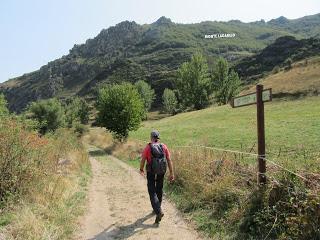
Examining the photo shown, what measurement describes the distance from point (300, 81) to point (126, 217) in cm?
5823

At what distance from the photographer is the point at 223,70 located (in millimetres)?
95000

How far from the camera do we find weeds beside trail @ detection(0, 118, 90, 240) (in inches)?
372

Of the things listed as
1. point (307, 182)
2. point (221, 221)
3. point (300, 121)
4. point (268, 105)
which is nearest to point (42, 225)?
point (221, 221)

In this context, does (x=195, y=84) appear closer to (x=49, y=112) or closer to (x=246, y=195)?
(x=49, y=112)

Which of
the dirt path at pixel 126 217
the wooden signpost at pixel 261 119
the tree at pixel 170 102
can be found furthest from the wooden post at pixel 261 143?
the tree at pixel 170 102

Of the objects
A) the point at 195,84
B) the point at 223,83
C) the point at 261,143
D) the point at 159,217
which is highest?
the point at 261,143

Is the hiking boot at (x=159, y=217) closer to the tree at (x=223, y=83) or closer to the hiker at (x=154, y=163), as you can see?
the hiker at (x=154, y=163)

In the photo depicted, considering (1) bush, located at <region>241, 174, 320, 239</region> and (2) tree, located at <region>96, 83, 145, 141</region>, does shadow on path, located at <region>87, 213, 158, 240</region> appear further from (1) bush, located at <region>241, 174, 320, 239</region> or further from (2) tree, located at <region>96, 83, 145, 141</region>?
(2) tree, located at <region>96, 83, 145, 141</region>

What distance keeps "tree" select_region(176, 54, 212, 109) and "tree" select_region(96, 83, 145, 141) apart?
4977cm

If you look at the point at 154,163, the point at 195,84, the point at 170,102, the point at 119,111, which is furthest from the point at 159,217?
the point at 170,102

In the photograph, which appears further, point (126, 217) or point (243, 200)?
point (126, 217)

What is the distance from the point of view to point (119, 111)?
148ft

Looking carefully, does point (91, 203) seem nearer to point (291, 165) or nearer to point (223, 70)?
point (291, 165)

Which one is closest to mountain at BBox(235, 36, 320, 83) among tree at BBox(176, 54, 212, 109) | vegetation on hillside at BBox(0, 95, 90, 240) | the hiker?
tree at BBox(176, 54, 212, 109)
